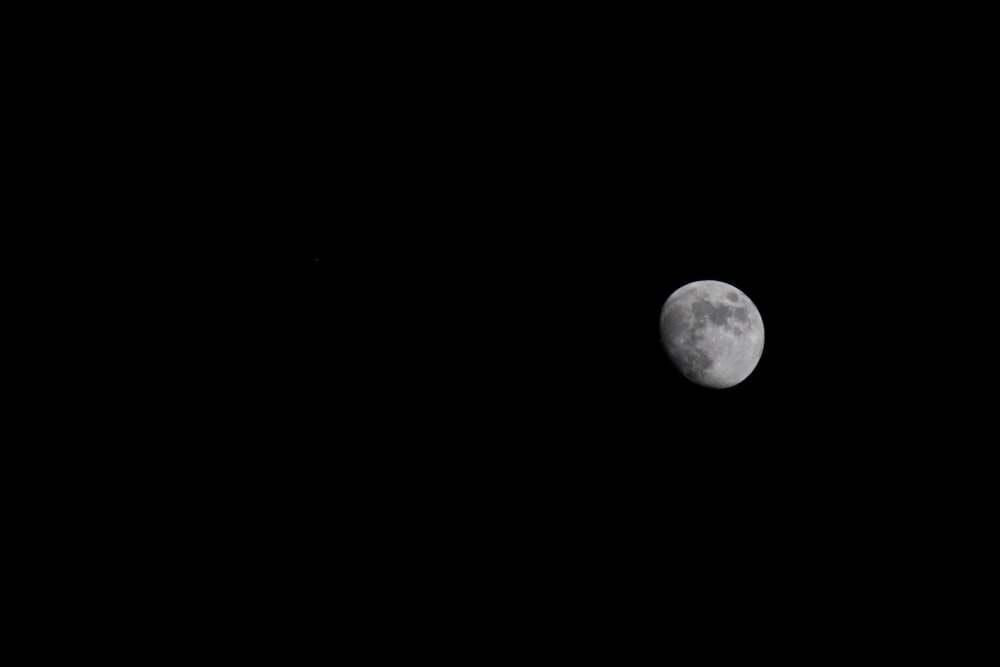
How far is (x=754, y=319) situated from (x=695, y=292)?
267mm

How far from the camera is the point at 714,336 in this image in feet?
6.88

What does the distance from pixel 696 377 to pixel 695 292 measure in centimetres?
36

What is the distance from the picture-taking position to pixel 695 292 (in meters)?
2.22

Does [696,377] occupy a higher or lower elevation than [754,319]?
lower

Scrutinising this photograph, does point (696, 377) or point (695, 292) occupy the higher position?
point (695, 292)

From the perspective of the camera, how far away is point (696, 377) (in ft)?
7.05

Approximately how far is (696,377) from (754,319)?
36 cm

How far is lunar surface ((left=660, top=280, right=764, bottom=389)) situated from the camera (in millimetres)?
2102

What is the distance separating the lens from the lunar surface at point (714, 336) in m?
2.10
